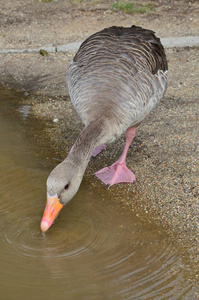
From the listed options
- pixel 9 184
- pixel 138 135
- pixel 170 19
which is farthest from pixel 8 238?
pixel 170 19

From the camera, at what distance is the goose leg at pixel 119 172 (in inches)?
226

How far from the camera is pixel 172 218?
200 inches

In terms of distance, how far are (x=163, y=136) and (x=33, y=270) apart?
3075 mm

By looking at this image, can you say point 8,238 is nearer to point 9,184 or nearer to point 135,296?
point 9,184

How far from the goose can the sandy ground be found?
0.43 metres

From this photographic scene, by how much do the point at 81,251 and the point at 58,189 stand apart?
766mm

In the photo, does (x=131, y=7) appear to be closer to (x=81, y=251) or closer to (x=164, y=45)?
(x=164, y=45)

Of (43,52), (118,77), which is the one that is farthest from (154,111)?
(43,52)

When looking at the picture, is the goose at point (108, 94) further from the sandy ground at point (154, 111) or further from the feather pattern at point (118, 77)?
the sandy ground at point (154, 111)

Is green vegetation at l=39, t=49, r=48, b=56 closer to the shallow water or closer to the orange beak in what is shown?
the shallow water

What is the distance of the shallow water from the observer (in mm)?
4109

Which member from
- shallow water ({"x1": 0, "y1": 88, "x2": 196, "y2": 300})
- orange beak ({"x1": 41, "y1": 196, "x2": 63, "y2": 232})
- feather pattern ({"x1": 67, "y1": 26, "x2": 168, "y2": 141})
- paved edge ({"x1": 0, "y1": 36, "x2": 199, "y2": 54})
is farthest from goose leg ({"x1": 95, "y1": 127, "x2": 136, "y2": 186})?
paved edge ({"x1": 0, "y1": 36, "x2": 199, "y2": 54})

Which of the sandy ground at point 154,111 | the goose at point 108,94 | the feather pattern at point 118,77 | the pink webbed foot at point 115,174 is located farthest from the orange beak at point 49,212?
the pink webbed foot at point 115,174

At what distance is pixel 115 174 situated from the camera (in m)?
5.74
